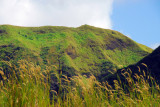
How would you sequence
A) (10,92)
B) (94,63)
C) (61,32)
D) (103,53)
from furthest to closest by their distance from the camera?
1. (61,32)
2. (103,53)
3. (94,63)
4. (10,92)

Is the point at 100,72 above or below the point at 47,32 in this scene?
below

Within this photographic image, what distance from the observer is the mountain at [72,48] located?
1870 centimetres

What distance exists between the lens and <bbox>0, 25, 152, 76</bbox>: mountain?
18703 mm

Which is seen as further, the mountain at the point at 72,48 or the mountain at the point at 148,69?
the mountain at the point at 72,48

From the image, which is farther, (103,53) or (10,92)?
(103,53)

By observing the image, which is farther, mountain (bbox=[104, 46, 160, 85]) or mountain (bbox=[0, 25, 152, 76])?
mountain (bbox=[0, 25, 152, 76])

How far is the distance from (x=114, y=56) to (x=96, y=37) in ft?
12.8

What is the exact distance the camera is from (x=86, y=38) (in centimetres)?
2502

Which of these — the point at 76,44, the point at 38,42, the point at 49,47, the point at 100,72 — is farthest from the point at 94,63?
the point at 38,42

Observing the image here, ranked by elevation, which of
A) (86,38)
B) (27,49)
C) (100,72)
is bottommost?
(100,72)

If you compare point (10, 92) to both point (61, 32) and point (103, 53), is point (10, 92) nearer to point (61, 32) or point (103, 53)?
point (103, 53)

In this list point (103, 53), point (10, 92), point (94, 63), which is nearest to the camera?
point (10, 92)

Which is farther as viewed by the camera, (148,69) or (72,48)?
(72,48)

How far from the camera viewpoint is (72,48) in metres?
21.7
